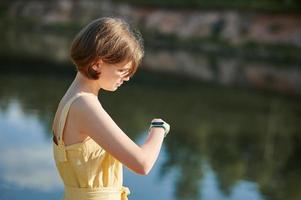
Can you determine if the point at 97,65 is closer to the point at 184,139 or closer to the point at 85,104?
the point at 85,104

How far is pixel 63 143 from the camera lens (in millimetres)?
2127

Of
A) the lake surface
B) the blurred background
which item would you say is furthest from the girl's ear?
the lake surface

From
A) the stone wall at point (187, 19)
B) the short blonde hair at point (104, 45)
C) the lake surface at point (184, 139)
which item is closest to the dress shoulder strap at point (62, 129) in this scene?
the short blonde hair at point (104, 45)

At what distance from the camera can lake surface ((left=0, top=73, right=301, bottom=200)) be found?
25.2ft

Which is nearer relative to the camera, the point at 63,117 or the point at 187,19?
the point at 63,117

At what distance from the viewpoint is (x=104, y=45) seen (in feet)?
6.74

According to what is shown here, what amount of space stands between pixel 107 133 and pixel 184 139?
383 inches

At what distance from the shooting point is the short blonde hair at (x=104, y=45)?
206cm

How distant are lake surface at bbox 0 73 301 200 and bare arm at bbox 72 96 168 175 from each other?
438 centimetres

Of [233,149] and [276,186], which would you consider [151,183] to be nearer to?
[276,186]

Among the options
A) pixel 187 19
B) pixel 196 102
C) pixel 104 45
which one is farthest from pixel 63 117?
pixel 187 19

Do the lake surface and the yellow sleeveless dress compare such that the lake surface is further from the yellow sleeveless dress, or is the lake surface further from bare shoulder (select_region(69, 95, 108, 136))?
bare shoulder (select_region(69, 95, 108, 136))

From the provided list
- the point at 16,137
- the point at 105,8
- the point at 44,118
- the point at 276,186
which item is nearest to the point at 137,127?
the point at 44,118

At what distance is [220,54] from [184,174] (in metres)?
29.1
